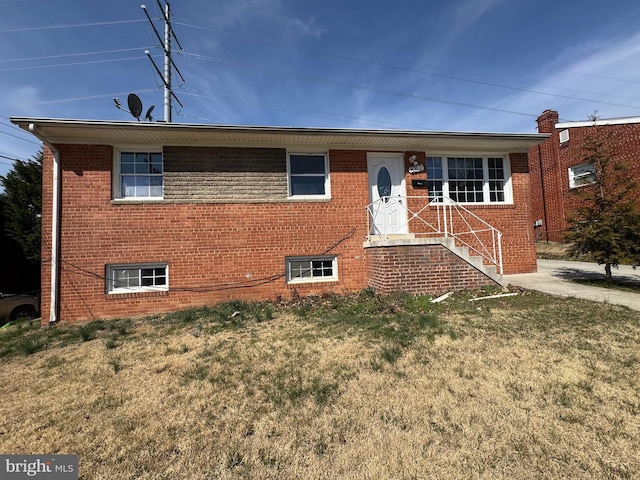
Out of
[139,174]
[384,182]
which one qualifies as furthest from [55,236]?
[384,182]

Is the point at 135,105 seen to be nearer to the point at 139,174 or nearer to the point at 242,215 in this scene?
the point at 139,174

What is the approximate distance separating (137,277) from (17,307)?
4402 millimetres

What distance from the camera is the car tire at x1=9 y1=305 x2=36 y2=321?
355 inches

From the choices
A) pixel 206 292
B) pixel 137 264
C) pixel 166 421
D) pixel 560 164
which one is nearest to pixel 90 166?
pixel 137 264

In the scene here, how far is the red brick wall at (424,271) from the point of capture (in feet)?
23.4

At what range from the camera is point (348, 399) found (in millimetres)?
3188

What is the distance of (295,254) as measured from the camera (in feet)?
26.9

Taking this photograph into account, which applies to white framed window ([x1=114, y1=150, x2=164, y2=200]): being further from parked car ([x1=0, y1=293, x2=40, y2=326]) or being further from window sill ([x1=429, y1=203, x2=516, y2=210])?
window sill ([x1=429, y1=203, x2=516, y2=210])

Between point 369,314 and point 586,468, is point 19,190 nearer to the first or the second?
point 369,314

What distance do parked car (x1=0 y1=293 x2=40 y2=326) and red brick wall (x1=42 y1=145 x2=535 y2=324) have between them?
2.89 m

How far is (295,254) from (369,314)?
8.98 feet

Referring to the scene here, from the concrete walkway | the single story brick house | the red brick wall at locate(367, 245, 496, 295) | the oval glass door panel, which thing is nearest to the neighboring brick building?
the concrete walkway

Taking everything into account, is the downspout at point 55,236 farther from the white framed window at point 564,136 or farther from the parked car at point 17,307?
the white framed window at point 564,136

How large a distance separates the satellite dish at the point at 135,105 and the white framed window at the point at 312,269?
6.04 m
